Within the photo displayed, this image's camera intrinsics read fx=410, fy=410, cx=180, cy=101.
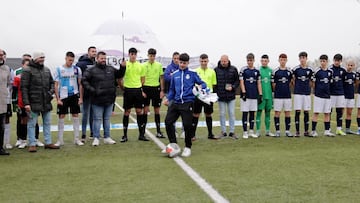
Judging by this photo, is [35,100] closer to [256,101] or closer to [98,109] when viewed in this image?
[98,109]

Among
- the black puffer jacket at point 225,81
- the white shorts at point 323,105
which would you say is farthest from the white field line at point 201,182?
the white shorts at point 323,105

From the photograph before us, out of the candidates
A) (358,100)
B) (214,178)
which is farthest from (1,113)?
(358,100)

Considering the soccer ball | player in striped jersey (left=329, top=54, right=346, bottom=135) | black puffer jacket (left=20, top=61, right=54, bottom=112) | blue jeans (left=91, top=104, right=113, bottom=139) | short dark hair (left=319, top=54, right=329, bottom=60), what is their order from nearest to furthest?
the soccer ball < black puffer jacket (left=20, top=61, right=54, bottom=112) < blue jeans (left=91, top=104, right=113, bottom=139) < short dark hair (left=319, top=54, right=329, bottom=60) < player in striped jersey (left=329, top=54, right=346, bottom=135)

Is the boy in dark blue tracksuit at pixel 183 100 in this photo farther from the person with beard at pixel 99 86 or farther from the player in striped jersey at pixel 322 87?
the player in striped jersey at pixel 322 87

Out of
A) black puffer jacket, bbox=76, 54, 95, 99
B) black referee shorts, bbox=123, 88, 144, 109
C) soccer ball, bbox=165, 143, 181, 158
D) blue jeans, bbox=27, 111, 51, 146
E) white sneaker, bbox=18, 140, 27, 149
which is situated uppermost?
black puffer jacket, bbox=76, 54, 95, 99

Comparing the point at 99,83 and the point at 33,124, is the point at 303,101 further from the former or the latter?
the point at 33,124

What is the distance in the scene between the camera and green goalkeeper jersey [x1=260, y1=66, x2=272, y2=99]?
9.54 metres

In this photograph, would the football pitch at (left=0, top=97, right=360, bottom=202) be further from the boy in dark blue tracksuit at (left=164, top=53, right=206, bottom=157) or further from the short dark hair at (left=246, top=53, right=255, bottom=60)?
the short dark hair at (left=246, top=53, right=255, bottom=60)

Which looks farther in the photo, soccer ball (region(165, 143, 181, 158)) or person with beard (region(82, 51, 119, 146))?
person with beard (region(82, 51, 119, 146))

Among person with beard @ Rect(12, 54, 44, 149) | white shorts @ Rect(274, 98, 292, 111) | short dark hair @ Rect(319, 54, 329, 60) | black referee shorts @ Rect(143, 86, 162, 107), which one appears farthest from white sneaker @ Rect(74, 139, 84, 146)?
short dark hair @ Rect(319, 54, 329, 60)

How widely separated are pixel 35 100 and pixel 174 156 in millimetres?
2864

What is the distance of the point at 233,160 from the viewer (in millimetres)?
6891

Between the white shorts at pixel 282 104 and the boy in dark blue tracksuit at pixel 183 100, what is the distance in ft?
8.76

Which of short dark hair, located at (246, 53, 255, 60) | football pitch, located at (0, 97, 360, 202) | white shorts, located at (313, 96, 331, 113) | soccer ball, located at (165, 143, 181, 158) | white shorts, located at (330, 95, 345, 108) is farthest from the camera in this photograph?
white shorts, located at (330, 95, 345, 108)
